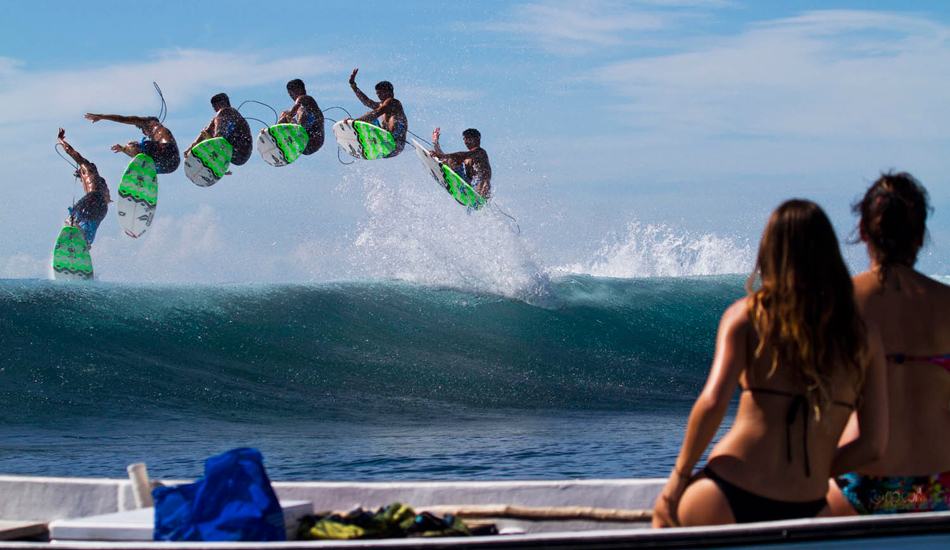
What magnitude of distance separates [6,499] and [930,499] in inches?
136

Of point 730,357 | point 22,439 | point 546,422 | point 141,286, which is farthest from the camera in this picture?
point 141,286

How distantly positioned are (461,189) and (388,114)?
1.44 meters

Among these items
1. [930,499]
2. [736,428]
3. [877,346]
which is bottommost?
[930,499]

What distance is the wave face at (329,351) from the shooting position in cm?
1116

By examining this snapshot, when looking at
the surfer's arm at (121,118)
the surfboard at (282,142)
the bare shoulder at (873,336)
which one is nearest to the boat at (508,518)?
the bare shoulder at (873,336)

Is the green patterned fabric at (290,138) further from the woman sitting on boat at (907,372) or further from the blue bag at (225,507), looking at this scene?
the woman sitting on boat at (907,372)

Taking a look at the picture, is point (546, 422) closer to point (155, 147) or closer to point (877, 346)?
point (155, 147)

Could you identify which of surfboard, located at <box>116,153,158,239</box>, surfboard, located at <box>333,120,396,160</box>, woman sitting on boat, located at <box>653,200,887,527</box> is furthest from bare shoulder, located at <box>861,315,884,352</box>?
surfboard, located at <box>116,153,158,239</box>

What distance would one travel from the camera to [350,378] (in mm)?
12523

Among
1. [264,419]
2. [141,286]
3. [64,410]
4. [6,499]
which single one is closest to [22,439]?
[64,410]

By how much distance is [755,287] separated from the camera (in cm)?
247

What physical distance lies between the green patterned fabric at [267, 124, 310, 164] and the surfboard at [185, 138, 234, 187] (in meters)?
0.67

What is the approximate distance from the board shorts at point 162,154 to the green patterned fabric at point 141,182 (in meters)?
0.08

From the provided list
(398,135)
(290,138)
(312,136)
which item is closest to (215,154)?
(290,138)
